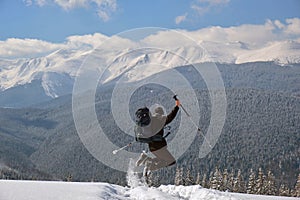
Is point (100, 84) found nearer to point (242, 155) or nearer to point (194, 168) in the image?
point (194, 168)

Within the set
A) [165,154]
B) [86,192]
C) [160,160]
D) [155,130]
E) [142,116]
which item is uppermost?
[142,116]

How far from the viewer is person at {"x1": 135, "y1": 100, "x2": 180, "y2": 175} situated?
994 cm

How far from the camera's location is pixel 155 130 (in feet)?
33.3

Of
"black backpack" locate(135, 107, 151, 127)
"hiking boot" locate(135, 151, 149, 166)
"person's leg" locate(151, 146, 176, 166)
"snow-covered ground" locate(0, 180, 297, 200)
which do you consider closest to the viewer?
"snow-covered ground" locate(0, 180, 297, 200)

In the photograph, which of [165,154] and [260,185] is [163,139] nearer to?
[165,154]

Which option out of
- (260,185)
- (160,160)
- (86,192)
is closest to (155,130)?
(160,160)

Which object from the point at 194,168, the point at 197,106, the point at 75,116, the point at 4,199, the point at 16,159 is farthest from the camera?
the point at 16,159

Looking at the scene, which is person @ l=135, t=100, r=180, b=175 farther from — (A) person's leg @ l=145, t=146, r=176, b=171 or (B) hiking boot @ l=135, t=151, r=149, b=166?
(B) hiking boot @ l=135, t=151, r=149, b=166

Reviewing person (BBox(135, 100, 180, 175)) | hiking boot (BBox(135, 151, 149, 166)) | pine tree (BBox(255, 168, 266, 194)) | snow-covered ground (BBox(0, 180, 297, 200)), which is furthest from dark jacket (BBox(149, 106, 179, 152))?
pine tree (BBox(255, 168, 266, 194))

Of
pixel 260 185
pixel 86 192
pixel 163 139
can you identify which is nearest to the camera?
pixel 86 192

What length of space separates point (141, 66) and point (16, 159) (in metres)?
201

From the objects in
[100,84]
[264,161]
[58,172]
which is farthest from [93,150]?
[58,172]

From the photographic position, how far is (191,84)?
1016cm

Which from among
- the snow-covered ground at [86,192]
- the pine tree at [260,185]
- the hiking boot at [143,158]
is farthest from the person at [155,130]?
the pine tree at [260,185]
